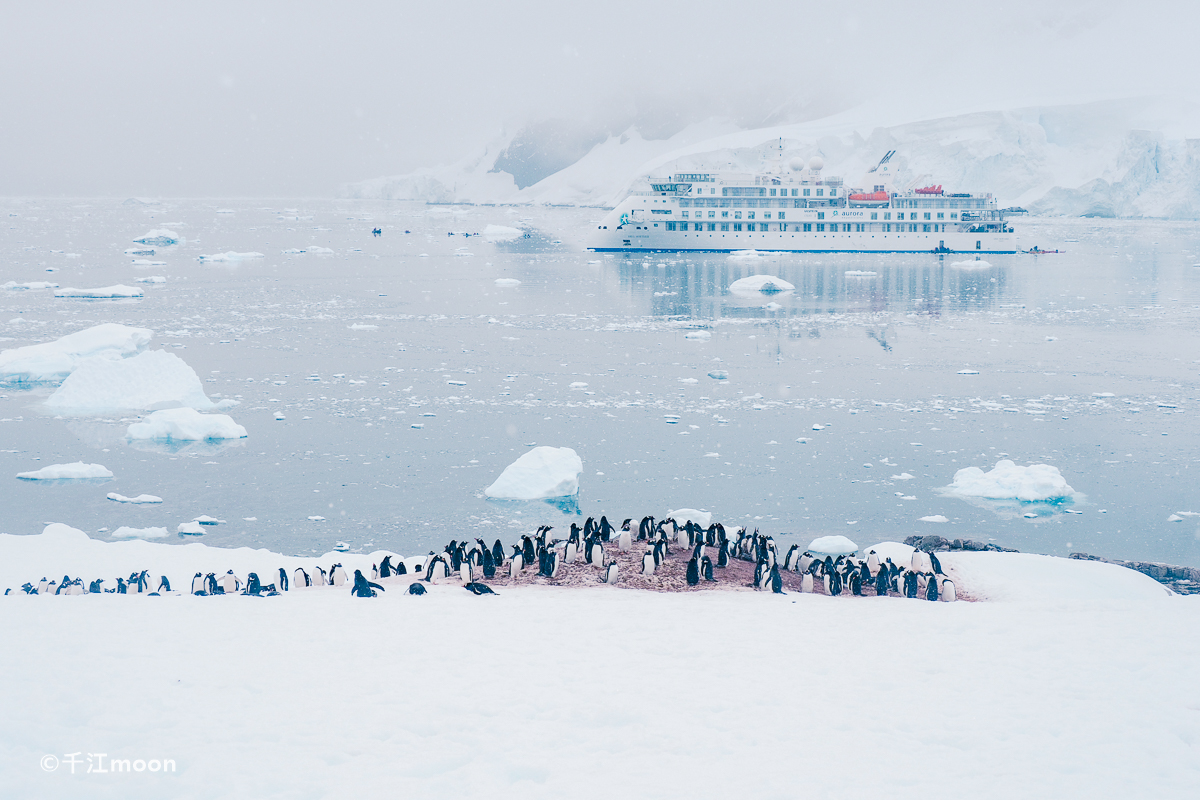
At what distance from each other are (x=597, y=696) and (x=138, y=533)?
752cm

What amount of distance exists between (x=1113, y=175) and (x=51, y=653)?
90.9 metres

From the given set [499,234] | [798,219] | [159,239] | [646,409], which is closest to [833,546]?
[646,409]

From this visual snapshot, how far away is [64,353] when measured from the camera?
20266 mm

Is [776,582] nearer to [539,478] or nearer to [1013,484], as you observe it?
[539,478]

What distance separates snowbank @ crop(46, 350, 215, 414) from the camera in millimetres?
17188

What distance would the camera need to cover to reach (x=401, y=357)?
2280 cm

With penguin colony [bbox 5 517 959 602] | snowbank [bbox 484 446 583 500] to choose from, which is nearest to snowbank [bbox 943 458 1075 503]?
penguin colony [bbox 5 517 959 602]

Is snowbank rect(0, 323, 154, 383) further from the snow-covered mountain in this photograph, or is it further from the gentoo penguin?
the snow-covered mountain

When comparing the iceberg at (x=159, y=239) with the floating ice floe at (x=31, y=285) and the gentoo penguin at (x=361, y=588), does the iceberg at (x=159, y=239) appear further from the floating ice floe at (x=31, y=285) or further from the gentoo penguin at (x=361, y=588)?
the gentoo penguin at (x=361, y=588)

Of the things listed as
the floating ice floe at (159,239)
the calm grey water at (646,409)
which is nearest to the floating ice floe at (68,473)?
the calm grey water at (646,409)

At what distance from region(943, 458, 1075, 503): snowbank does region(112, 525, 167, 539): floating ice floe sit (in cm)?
1011

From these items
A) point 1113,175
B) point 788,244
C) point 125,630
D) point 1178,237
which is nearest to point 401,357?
point 125,630

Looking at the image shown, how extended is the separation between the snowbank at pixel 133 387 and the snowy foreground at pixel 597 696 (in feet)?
32.9

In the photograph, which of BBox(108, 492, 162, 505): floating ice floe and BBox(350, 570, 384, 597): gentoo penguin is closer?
BBox(350, 570, 384, 597): gentoo penguin
